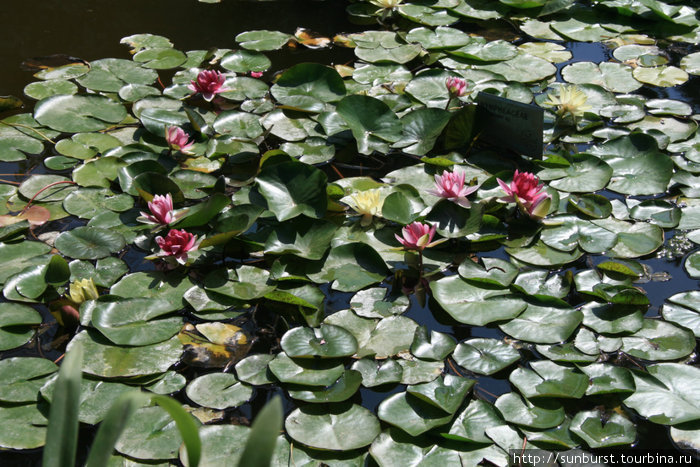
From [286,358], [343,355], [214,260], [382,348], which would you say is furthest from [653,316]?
[214,260]

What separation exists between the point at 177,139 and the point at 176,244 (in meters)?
0.77

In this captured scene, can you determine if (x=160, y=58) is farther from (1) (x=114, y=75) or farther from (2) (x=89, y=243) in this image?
(2) (x=89, y=243)

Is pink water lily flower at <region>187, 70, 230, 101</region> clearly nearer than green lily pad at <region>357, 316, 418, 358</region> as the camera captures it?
No

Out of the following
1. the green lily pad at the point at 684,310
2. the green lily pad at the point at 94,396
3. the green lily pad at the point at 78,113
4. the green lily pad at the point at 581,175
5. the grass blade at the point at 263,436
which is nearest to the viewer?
the grass blade at the point at 263,436

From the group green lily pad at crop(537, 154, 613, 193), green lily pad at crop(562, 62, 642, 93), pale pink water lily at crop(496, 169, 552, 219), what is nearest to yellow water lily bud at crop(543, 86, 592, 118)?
green lily pad at crop(537, 154, 613, 193)

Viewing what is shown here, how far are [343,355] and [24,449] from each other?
3.10 ft

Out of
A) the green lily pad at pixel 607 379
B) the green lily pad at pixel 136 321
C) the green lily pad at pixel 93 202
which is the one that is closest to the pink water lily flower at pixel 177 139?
the green lily pad at pixel 93 202

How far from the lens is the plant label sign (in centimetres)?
274

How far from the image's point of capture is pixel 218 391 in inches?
74.8

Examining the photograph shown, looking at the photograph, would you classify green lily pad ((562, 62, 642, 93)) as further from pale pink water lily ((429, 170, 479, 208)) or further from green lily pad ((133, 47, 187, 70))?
green lily pad ((133, 47, 187, 70))

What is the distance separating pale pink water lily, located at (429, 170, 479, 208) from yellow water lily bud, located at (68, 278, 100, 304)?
1.30m

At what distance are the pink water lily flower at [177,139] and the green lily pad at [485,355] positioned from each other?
162 centimetres

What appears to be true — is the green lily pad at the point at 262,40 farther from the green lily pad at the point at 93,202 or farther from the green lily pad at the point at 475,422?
the green lily pad at the point at 475,422

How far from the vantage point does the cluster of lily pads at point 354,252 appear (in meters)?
1.83
